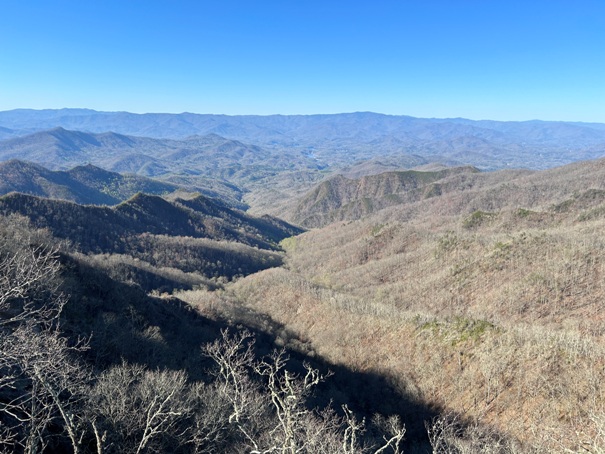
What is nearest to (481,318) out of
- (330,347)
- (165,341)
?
(330,347)

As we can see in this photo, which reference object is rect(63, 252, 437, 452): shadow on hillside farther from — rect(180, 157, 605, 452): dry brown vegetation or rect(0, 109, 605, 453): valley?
rect(180, 157, 605, 452): dry brown vegetation

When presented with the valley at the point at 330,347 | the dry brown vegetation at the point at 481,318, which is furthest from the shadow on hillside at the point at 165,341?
the dry brown vegetation at the point at 481,318

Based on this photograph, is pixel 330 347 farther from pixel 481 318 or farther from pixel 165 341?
pixel 165 341

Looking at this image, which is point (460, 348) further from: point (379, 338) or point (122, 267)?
point (122, 267)

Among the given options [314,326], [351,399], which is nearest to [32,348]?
[351,399]

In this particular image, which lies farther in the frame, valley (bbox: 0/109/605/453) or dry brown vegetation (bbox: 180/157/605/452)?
dry brown vegetation (bbox: 180/157/605/452)

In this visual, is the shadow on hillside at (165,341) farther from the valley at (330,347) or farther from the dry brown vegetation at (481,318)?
the dry brown vegetation at (481,318)

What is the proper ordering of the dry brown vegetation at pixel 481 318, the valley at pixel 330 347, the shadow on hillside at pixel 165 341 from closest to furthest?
the valley at pixel 330 347, the dry brown vegetation at pixel 481 318, the shadow on hillside at pixel 165 341

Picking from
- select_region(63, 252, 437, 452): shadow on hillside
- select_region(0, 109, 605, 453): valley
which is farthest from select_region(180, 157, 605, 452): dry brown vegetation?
select_region(63, 252, 437, 452): shadow on hillside
